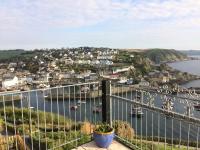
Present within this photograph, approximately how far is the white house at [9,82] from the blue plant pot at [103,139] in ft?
210

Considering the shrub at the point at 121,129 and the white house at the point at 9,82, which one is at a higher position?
the shrub at the point at 121,129

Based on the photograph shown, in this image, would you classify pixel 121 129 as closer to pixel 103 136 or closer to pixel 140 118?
pixel 103 136

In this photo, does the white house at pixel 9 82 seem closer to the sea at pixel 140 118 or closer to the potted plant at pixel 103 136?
the sea at pixel 140 118

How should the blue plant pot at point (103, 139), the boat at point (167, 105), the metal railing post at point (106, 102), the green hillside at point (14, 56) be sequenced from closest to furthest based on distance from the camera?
the boat at point (167, 105)
the blue plant pot at point (103, 139)
the metal railing post at point (106, 102)
the green hillside at point (14, 56)

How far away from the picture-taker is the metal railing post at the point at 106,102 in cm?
553

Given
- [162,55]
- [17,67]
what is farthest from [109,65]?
[162,55]

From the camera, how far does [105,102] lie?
5.61 meters

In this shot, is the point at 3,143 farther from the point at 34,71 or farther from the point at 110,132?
the point at 34,71

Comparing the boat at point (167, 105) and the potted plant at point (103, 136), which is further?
the potted plant at point (103, 136)

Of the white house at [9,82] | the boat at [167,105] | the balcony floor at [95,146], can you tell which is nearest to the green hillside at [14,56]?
the white house at [9,82]

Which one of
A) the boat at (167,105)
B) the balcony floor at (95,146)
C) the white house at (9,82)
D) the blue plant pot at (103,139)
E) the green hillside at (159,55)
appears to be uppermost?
the boat at (167,105)

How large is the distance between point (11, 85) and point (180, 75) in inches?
2372

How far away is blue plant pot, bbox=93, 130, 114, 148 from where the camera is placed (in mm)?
5008

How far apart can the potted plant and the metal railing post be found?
0.48 m
